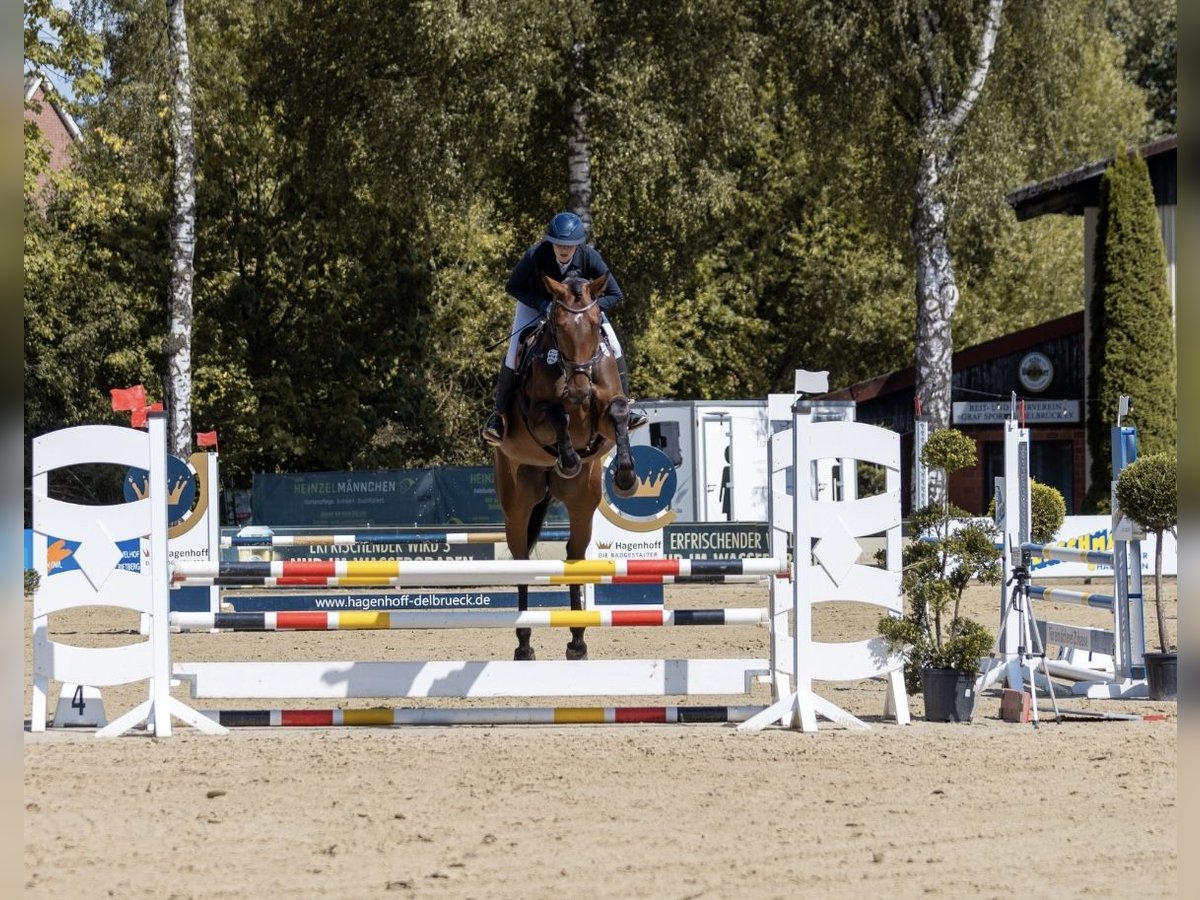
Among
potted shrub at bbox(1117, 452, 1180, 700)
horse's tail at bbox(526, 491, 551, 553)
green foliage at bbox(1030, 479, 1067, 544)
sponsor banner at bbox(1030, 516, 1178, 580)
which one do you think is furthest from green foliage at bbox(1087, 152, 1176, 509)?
horse's tail at bbox(526, 491, 551, 553)

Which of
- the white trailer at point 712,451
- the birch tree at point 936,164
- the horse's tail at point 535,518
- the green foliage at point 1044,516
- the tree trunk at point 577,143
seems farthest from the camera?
the white trailer at point 712,451

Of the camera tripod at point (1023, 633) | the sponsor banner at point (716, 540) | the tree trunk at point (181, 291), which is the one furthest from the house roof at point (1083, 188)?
the camera tripod at point (1023, 633)

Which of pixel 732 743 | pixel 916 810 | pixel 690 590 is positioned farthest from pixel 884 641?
pixel 690 590

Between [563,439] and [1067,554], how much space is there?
9.27 ft

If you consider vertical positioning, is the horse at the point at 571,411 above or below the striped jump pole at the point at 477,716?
above

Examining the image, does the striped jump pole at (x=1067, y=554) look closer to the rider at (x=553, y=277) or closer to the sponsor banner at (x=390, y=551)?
the rider at (x=553, y=277)

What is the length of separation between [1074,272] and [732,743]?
1130 inches

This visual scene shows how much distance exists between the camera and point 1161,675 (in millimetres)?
7414

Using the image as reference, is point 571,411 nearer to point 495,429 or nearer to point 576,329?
point 576,329

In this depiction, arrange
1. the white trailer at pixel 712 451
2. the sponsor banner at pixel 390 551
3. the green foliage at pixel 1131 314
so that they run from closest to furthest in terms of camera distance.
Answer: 1. the sponsor banner at pixel 390 551
2. the white trailer at pixel 712 451
3. the green foliage at pixel 1131 314

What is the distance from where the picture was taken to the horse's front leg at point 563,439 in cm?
698

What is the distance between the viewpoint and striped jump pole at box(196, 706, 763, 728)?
615cm

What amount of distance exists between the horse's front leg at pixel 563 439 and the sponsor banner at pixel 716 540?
814cm

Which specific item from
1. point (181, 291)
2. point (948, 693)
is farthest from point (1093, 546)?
point (181, 291)
